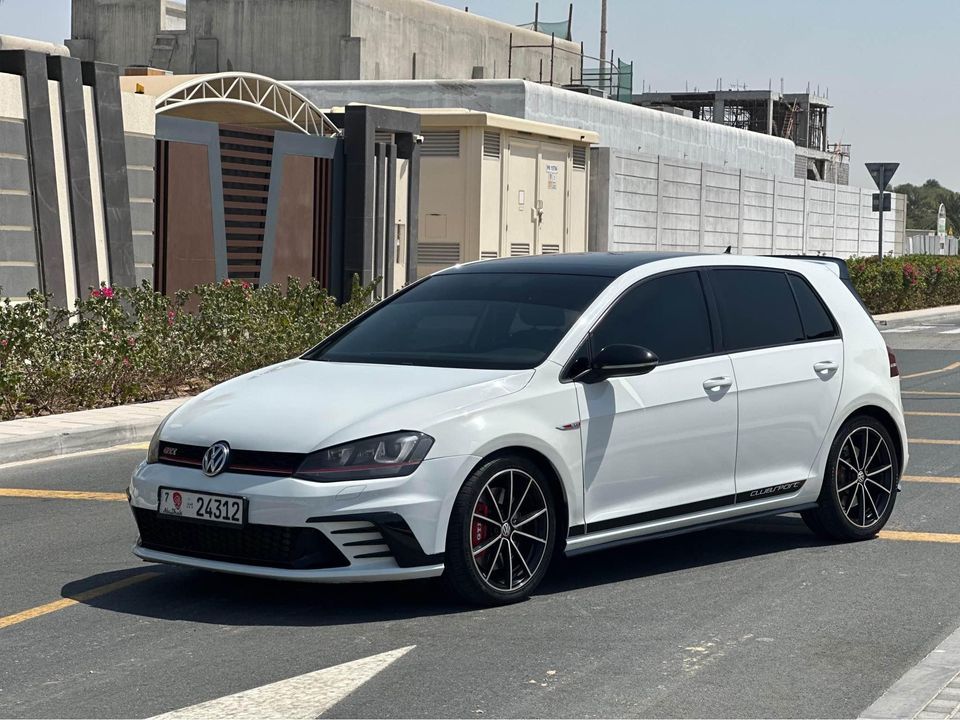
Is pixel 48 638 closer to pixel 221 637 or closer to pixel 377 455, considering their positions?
pixel 221 637

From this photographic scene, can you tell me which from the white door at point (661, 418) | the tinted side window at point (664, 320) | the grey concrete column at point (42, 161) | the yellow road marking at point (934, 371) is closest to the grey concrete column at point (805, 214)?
the yellow road marking at point (934, 371)

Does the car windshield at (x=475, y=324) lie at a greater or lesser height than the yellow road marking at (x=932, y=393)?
greater

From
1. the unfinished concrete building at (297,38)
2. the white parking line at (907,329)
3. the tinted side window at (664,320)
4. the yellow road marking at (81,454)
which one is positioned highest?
the unfinished concrete building at (297,38)

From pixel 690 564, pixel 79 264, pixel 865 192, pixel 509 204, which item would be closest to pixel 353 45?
pixel 865 192

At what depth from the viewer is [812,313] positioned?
861 cm

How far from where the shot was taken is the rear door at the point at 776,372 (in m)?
7.94

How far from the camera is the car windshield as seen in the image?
736 cm

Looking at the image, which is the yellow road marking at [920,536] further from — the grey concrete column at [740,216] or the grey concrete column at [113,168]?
the grey concrete column at [740,216]

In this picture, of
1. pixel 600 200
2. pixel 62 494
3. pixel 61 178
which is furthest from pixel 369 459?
pixel 600 200

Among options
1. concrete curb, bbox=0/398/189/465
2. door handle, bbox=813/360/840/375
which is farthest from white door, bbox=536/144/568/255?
door handle, bbox=813/360/840/375

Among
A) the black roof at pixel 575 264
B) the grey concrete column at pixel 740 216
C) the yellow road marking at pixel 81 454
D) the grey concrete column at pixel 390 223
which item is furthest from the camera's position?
the grey concrete column at pixel 740 216

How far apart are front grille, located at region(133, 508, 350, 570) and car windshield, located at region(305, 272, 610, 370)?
1.23 metres

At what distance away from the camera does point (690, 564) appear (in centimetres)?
789

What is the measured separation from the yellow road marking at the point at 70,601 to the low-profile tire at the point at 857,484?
3.58m
